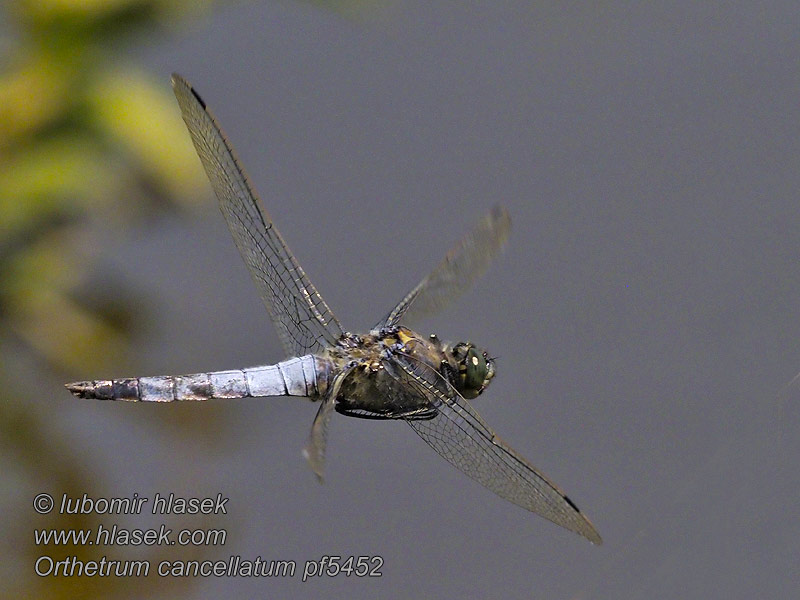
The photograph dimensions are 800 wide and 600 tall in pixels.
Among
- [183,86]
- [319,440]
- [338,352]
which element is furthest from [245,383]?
[183,86]

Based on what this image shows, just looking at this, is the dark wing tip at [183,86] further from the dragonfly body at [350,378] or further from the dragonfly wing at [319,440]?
the dragonfly wing at [319,440]

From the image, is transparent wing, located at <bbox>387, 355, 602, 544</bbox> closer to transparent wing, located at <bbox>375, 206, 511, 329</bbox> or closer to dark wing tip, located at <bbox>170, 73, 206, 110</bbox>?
transparent wing, located at <bbox>375, 206, 511, 329</bbox>

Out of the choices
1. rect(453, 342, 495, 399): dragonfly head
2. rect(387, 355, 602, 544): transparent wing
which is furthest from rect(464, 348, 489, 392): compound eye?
rect(387, 355, 602, 544): transparent wing

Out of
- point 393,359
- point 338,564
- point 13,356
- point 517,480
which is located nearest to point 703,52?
point 393,359

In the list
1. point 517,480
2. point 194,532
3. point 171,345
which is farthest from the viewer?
point 171,345

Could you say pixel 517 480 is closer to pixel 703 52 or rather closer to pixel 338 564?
pixel 338 564

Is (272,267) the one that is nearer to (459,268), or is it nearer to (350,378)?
(350,378)
